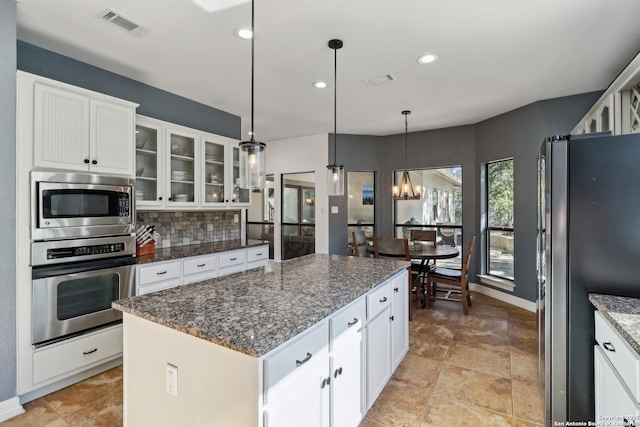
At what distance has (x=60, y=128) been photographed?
2283 millimetres

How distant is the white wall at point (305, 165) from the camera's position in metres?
5.66

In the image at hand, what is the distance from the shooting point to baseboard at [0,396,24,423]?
197 centimetres

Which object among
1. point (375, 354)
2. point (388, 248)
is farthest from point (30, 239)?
point (388, 248)

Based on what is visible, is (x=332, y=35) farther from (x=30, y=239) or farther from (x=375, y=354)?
(x=30, y=239)

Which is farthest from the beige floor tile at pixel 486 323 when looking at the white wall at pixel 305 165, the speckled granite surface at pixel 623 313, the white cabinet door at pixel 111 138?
the white cabinet door at pixel 111 138

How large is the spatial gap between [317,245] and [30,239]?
13.6 feet

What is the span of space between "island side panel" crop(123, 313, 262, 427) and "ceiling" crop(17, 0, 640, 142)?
205cm

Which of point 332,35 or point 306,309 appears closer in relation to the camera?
point 306,309

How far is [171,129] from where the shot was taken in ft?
10.8

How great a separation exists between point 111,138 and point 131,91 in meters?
0.91

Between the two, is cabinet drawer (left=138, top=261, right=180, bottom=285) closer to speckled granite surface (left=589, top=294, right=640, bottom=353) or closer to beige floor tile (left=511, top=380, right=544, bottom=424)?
beige floor tile (left=511, top=380, right=544, bottom=424)

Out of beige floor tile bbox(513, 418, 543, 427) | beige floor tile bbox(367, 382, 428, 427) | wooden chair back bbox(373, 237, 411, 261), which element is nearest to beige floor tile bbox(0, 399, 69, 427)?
beige floor tile bbox(367, 382, 428, 427)

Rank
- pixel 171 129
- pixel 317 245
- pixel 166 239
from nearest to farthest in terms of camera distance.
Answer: pixel 171 129 → pixel 166 239 → pixel 317 245

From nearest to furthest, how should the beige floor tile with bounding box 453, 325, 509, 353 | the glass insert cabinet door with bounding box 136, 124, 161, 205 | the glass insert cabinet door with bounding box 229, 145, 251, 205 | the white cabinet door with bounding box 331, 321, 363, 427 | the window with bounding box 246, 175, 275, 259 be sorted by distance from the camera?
1. the white cabinet door with bounding box 331, 321, 363, 427
2. the beige floor tile with bounding box 453, 325, 509, 353
3. the glass insert cabinet door with bounding box 136, 124, 161, 205
4. the glass insert cabinet door with bounding box 229, 145, 251, 205
5. the window with bounding box 246, 175, 275, 259
